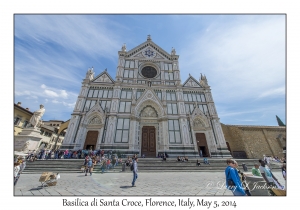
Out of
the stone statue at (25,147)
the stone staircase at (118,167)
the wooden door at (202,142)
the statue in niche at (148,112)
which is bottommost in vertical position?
the stone staircase at (118,167)

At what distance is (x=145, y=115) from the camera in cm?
1884

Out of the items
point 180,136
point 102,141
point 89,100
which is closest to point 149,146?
point 180,136

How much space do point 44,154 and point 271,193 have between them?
17.2 metres

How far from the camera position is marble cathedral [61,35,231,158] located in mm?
16250

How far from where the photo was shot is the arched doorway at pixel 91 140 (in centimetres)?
1619

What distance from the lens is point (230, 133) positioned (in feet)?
67.9

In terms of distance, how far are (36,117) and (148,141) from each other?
40.9 ft

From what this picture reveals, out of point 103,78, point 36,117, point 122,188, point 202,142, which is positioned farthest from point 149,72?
point 122,188

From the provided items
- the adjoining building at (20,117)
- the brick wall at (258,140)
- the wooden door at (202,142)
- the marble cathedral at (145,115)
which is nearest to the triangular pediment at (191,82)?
the marble cathedral at (145,115)

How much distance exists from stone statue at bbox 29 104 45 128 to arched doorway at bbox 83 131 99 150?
609 cm

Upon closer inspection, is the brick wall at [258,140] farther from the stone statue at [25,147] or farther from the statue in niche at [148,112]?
the stone statue at [25,147]

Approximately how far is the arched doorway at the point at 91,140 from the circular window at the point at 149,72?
12477 millimetres

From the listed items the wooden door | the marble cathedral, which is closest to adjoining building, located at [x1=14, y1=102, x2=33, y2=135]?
the marble cathedral

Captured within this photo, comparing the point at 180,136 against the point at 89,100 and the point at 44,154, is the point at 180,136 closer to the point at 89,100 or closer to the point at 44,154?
the point at 89,100
